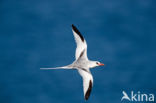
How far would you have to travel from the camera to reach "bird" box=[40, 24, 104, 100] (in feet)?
105

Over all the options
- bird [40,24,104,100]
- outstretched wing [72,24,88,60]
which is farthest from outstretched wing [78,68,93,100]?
outstretched wing [72,24,88,60]

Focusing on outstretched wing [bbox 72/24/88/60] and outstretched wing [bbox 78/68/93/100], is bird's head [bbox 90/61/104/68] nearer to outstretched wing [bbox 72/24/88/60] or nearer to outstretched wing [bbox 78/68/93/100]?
outstretched wing [bbox 72/24/88/60]

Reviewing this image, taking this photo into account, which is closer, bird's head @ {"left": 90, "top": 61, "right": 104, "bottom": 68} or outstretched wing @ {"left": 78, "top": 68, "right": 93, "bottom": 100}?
outstretched wing @ {"left": 78, "top": 68, "right": 93, "bottom": 100}

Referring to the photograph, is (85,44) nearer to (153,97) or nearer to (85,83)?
(85,83)

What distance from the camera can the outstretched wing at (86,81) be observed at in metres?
31.5

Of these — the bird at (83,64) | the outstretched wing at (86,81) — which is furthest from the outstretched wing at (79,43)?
the outstretched wing at (86,81)

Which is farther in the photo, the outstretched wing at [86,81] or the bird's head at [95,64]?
the bird's head at [95,64]

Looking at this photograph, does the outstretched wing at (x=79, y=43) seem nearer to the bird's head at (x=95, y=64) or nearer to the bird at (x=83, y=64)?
the bird at (x=83, y=64)

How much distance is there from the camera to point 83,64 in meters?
32.8

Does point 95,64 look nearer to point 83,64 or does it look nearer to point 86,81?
point 83,64

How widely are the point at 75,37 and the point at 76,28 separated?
2.08ft

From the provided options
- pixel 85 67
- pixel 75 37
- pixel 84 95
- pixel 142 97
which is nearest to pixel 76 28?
pixel 75 37

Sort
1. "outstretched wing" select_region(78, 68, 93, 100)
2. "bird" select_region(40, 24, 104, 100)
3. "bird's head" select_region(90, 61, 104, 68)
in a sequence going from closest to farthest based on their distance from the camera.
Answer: "outstretched wing" select_region(78, 68, 93, 100)
"bird" select_region(40, 24, 104, 100)
"bird's head" select_region(90, 61, 104, 68)

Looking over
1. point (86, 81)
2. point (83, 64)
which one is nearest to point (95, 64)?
point (83, 64)
